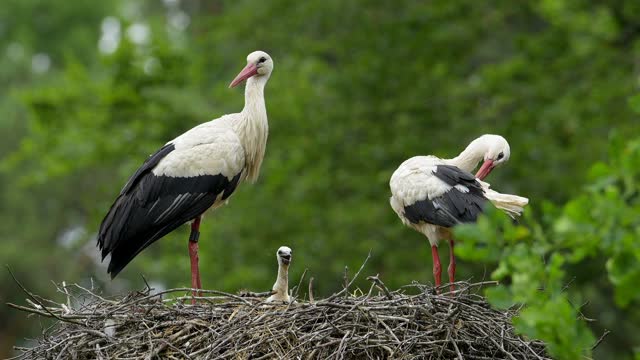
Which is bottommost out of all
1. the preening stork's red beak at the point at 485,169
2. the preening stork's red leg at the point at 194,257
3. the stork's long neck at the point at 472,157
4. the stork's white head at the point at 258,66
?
the preening stork's red beak at the point at 485,169

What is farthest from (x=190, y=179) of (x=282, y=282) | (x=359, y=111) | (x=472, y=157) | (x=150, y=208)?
(x=359, y=111)

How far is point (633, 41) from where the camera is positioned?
18.9 meters

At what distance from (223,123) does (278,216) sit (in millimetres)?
8717

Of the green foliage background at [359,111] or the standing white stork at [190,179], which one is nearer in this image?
the standing white stork at [190,179]

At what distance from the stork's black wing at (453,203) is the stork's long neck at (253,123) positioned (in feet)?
5.01

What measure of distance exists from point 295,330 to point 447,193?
1928mm

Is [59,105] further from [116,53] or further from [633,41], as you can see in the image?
[633,41]

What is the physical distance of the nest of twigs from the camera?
825 cm

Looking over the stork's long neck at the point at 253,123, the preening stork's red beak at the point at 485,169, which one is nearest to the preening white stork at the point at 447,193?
the preening stork's red beak at the point at 485,169

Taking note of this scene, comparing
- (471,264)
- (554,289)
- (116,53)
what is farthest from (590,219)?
(116,53)

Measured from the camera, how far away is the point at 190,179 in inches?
406

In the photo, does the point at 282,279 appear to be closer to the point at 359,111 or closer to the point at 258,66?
the point at 258,66

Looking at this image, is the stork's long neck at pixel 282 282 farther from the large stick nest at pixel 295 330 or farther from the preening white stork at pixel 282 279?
the large stick nest at pixel 295 330

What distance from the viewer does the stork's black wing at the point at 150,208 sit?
10000mm
